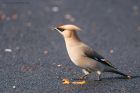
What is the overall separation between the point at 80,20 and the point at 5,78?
7601 millimetres

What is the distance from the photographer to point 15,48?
12.9 meters

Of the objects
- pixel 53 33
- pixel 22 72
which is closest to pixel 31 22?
pixel 53 33

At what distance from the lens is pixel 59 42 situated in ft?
45.7

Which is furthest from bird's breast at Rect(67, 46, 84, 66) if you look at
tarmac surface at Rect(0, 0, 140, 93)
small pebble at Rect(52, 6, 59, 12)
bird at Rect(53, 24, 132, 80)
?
small pebble at Rect(52, 6, 59, 12)

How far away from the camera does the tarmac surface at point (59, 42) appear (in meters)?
8.93

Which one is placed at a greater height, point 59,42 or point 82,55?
point 59,42

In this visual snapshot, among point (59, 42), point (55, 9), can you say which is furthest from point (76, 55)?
point (55, 9)

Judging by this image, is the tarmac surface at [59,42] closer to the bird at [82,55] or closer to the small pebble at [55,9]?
the small pebble at [55,9]

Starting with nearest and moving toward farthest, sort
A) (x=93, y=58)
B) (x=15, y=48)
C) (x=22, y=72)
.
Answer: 1. (x=93, y=58)
2. (x=22, y=72)
3. (x=15, y=48)

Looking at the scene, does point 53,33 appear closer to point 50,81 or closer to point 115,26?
point 115,26

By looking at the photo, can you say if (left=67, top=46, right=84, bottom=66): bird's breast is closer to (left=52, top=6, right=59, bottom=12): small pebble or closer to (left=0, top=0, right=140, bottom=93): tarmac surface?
(left=0, top=0, right=140, bottom=93): tarmac surface

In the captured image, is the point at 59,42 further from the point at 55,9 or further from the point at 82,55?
the point at 82,55

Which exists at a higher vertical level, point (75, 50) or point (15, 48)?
point (15, 48)

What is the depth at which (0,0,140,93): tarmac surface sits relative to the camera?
8930 mm
